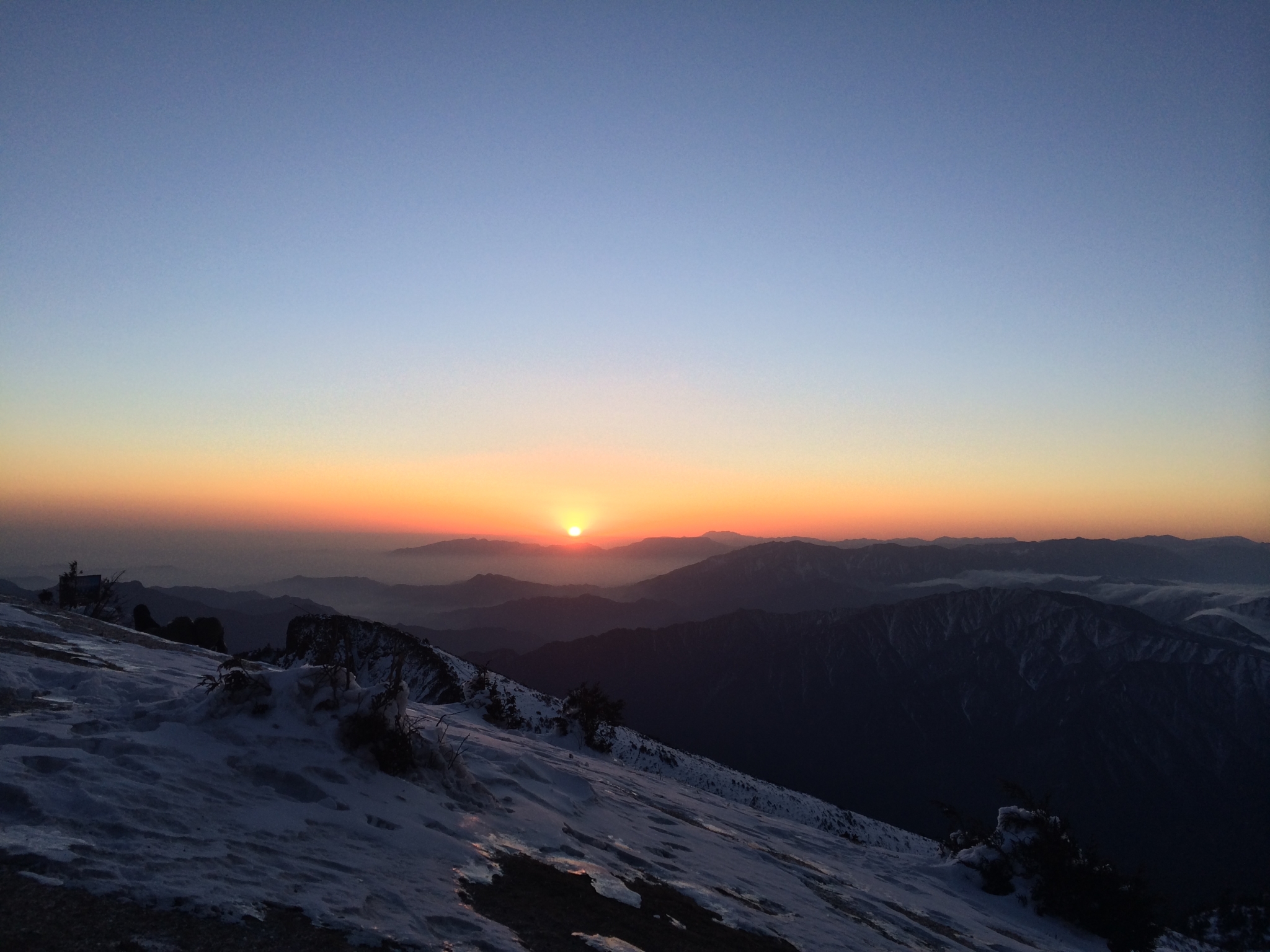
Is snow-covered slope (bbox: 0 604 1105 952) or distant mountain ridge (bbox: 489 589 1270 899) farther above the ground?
snow-covered slope (bbox: 0 604 1105 952)

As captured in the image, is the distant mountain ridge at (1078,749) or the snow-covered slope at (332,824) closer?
the snow-covered slope at (332,824)

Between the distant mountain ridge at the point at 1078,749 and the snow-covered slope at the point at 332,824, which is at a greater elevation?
the snow-covered slope at the point at 332,824

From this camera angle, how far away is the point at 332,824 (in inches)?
279

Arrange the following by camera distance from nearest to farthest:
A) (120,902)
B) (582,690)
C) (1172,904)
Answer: (120,902) < (582,690) < (1172,904)

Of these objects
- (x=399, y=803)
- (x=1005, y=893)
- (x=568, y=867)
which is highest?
(x=399, y=803)

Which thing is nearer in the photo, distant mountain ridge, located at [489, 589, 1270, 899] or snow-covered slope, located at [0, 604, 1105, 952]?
snow-covered slope, located at [0, 604, 1105, 952]

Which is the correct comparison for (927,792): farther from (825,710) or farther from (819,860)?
(819,860)

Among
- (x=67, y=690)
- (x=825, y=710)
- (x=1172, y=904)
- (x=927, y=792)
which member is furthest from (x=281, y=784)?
(x=825, y=710)

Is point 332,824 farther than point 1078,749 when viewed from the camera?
No

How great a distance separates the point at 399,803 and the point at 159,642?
1414 cm

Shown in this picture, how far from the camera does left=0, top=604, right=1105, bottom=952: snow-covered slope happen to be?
5520mm

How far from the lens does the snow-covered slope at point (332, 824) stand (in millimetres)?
5520

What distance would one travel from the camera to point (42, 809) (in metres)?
5.69

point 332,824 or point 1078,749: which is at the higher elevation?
point 332,824
